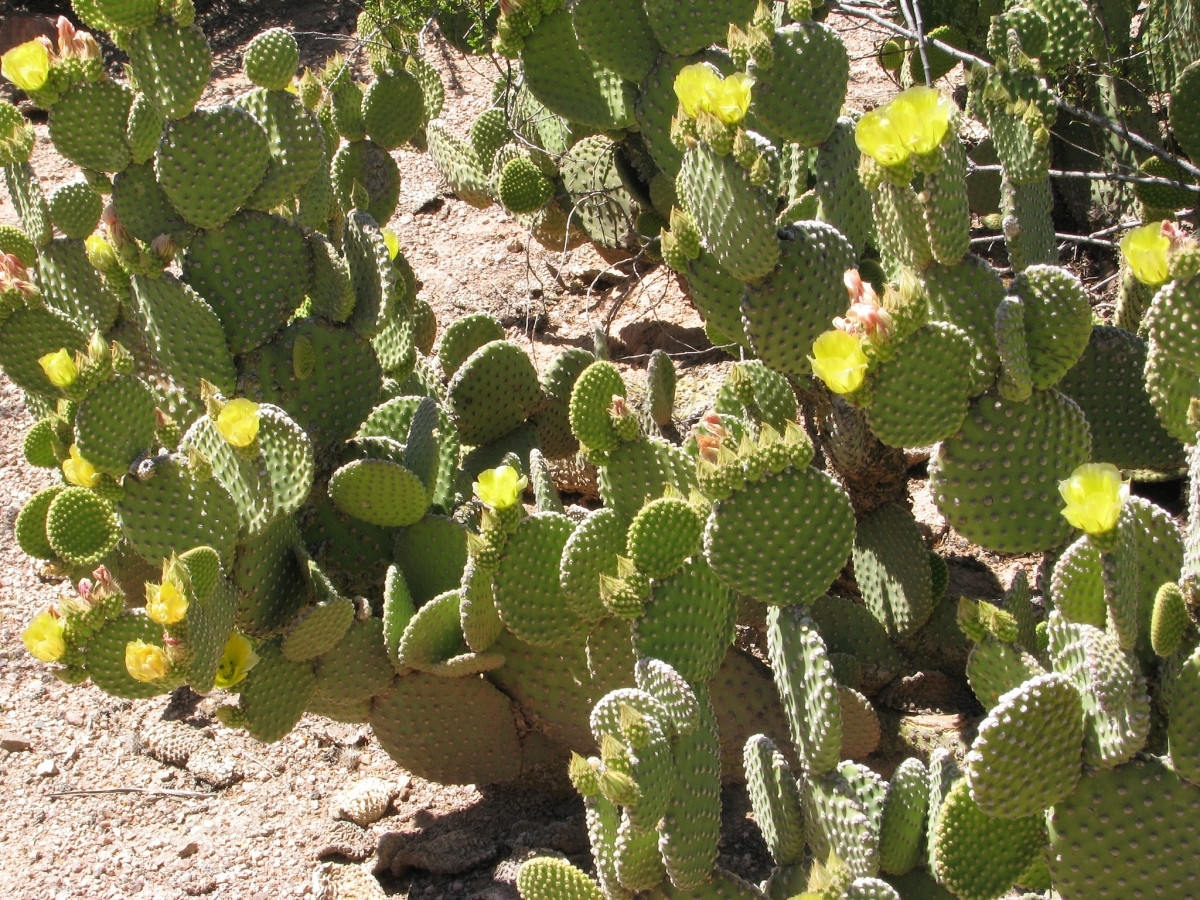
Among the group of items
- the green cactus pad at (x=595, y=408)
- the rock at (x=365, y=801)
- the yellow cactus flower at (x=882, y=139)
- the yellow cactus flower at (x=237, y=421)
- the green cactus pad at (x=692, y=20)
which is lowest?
the rock at (x=365, y=801)

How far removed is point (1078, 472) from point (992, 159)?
115 inches

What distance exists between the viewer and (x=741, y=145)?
209 centimetres

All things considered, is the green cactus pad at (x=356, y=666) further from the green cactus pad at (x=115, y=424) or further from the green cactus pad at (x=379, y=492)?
the green cactus pad at (x=115, y=424)

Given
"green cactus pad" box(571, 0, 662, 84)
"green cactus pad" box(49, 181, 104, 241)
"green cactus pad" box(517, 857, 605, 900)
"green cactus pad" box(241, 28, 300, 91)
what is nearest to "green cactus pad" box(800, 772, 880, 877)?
"green cactus pad" box(517, 857, 605, 900)

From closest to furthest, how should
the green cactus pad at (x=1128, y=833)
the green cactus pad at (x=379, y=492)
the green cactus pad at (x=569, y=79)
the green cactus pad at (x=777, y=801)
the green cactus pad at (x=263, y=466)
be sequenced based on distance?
the green cactus pad at (x=1128, y=833) → the green cactus pad at (x=777, y=801) → the green cactus pad at (x=263, y=466) → the green cactus pad at (x=379, y=492) → the green cactus pad at (x=569, y=79)

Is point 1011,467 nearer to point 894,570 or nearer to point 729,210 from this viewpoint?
point 729,210

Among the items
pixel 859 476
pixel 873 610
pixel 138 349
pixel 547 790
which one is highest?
pixel 138 349

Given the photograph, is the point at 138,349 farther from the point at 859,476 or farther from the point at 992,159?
the point at 992,159

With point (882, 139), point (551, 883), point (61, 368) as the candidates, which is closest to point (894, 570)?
point (551, 883)

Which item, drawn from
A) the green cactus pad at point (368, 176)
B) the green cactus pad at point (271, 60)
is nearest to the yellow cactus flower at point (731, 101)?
the green cactus pad at point (271, 60)

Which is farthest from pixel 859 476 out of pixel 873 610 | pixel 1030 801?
pixel 1030 801

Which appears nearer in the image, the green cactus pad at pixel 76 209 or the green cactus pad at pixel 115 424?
the green cactus pad at pixel 115 424

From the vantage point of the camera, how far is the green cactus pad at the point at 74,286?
2.89m

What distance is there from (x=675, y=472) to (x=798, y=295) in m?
0.45
